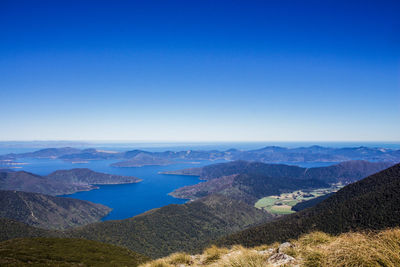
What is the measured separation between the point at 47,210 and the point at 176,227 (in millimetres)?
117213

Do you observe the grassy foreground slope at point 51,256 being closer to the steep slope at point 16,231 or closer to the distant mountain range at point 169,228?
the distant mountain range at point 169,228

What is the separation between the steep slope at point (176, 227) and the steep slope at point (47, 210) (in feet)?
264

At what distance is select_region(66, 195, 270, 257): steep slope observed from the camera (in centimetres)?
9344

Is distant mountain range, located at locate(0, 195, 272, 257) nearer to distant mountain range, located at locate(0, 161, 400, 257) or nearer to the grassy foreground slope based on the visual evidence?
distant mountain range, located at locate(0, 161, 400, 257)

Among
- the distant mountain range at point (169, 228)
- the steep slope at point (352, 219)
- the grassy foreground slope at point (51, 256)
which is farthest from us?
the distant mountain range at point (169, 228)

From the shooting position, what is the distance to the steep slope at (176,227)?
93.4 meters

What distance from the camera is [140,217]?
119 m

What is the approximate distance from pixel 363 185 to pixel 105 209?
19177 centimetres

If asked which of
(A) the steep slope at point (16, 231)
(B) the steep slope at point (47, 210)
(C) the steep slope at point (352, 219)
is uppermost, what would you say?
(C) the steep slope at point (352, 219)

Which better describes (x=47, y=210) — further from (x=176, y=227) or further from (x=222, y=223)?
(x=222, y=223)

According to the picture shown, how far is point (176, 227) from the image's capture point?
121 metres

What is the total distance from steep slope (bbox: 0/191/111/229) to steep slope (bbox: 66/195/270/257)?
80580 millimetres

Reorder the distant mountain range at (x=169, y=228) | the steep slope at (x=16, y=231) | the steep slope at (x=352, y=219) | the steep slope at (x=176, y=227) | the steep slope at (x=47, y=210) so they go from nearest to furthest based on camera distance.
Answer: the steep slope at (x=352, y=219) < the steep slope at (x=16, y=231) < the distant mountain range at (x=169, y=228) < the steep slope at (x=176, y=227) < the steep slope at (x=47, y=210)

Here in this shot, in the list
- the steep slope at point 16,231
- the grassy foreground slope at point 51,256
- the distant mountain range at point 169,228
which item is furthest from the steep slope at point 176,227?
the grassy foreground slope at point 51,256
